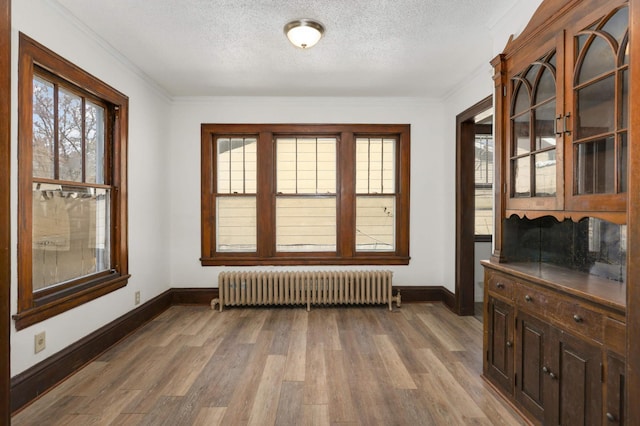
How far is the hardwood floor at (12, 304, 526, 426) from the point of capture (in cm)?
228

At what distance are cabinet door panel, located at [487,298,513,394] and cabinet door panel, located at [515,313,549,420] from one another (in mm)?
88

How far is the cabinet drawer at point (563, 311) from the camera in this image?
1.70 metres

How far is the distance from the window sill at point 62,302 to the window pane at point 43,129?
0.94m

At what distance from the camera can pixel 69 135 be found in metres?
2.95

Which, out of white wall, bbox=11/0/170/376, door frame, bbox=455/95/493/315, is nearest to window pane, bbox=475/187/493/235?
door frame, bbox=455/95/493/315

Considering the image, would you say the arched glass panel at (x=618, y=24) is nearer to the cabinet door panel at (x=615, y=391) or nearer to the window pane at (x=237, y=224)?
the cabinet door panel at (x=615, y=391)

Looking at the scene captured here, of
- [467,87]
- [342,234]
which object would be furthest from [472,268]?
[467,87]

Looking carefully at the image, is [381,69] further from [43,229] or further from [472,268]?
[43,229]

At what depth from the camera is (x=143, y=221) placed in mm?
4008

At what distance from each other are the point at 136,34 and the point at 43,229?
5.83ft

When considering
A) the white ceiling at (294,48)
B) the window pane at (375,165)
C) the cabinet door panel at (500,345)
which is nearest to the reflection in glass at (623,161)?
the cabinet door panel at (500,345)

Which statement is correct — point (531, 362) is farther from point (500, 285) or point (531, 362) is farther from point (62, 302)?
point (62, 302)

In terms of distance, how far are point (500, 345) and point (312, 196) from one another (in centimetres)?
296

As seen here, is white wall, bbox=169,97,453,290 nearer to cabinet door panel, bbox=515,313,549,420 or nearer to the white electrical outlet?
the white electrical outlet
